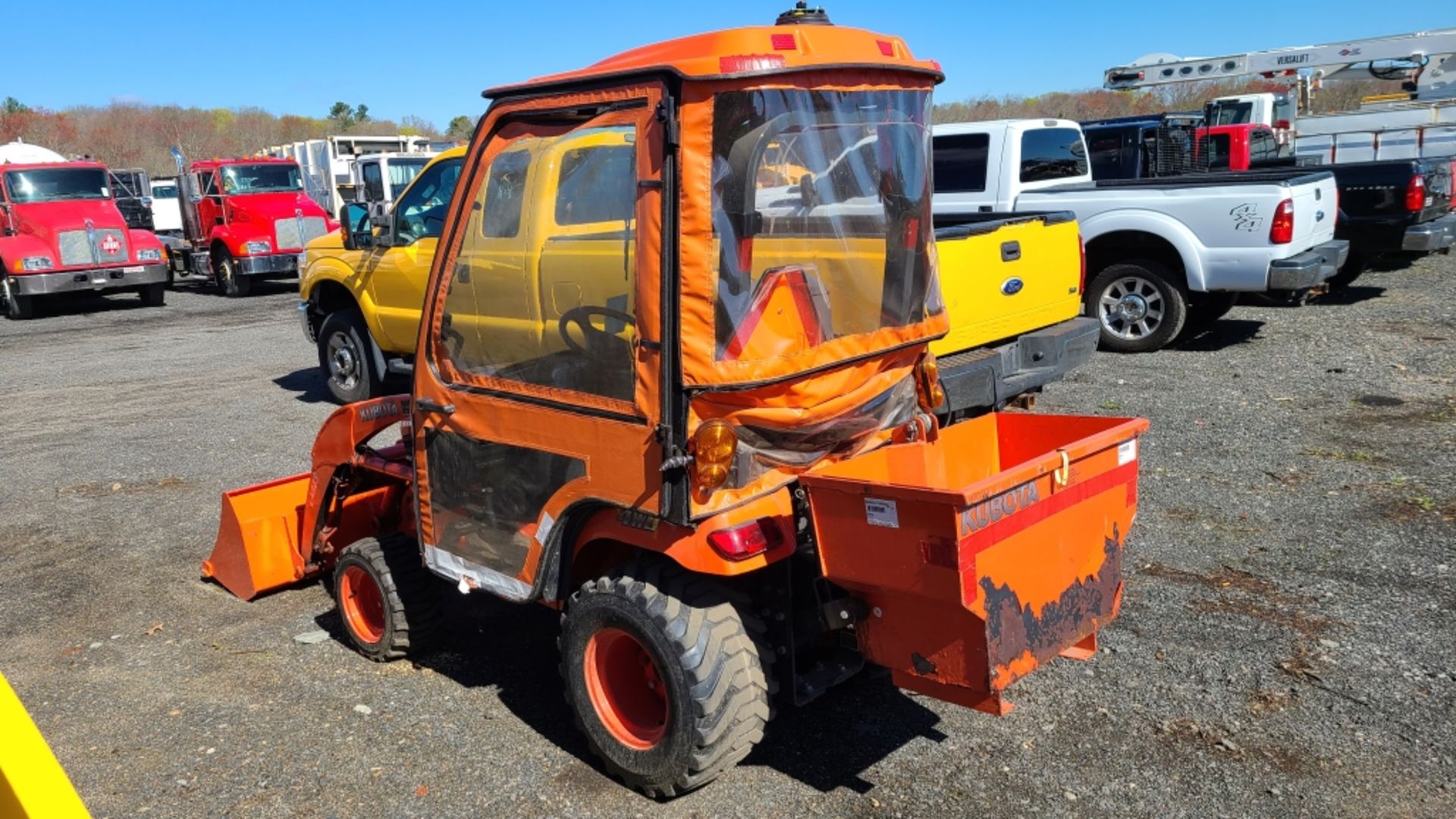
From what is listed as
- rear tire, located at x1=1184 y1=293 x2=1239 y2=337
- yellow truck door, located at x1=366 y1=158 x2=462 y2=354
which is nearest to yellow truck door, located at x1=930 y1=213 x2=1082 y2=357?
rear tire, located at x1=1184 y1=293 x2=1239 y2=337

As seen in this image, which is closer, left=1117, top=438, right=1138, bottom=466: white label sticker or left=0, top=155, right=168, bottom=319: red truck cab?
left=1117, top=438, right=1138, bottom=466: white label sticker

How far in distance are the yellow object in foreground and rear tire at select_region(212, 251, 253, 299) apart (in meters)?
18.3

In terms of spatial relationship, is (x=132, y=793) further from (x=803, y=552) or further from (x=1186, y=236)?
(x=1186, y=236)

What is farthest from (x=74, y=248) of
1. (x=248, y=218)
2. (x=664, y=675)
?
(x=664, y=675)

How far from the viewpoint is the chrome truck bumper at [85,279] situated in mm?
16703

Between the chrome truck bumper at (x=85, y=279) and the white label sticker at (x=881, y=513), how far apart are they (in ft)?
56.8

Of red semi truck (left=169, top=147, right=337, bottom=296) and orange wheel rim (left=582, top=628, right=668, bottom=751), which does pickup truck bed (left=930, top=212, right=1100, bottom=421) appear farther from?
red semi truck (left=169, top=147, right=337, bottom=296)

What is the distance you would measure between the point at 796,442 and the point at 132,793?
8.22 feet

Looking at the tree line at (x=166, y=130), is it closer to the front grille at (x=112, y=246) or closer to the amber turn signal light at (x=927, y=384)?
the front grille at (x=112, y=246)

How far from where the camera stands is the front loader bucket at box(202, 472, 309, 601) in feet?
17.3

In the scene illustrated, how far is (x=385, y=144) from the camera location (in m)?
25.0

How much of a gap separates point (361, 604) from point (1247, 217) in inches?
305

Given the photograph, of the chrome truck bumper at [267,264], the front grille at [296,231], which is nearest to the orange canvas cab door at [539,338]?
the front grille at [296,231]

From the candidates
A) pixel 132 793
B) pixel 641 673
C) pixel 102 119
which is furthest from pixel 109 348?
pixel 102 119
